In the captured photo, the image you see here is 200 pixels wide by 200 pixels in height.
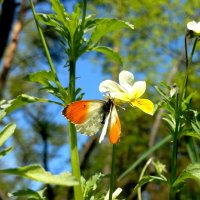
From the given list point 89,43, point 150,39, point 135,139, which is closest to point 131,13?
point 150,39

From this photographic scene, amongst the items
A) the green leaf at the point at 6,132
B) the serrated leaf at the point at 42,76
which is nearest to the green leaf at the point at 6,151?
the green leaf at the point at 6,132

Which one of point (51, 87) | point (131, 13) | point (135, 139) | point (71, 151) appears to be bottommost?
point (135, 139)

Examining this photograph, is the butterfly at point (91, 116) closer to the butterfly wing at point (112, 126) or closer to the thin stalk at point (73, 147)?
the butterfly wing at point (112, 126)

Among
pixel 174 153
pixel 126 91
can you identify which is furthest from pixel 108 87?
pixel 174 153

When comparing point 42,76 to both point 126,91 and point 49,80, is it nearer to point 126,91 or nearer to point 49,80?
point 49,80

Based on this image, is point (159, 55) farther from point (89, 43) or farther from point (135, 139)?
point (89, 43)

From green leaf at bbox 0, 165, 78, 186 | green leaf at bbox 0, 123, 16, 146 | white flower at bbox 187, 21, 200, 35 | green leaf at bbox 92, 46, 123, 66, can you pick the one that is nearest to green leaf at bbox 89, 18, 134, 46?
green leaf at bbox 92, 46, 123, 66
